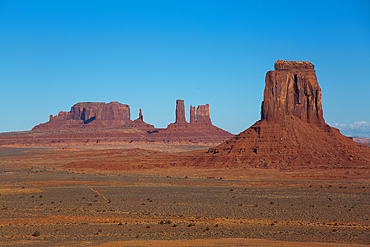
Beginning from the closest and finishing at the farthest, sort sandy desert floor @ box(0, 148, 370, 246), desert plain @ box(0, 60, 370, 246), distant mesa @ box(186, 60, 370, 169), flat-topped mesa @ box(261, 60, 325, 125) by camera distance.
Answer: sandy desert floor @ box(0, 148, 370, 246)
desert plain @ box(0, 60, 370, 246)
distant mesa @ box(186, 60, 370, 169)
flat-topped mesa @ box(261, 60, 325, 125)

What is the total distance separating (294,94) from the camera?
256ft

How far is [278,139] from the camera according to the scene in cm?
7362

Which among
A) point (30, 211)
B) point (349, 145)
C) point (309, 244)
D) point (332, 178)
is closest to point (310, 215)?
point (309, 244)

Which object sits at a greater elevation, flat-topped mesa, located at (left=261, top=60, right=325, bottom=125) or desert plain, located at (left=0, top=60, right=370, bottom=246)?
flat-topped mesa, located at (left=261, top=60, right=325, bottom=125)

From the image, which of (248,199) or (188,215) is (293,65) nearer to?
(248,199)

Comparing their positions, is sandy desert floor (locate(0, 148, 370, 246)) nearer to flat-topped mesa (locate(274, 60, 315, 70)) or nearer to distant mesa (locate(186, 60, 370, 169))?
distant mesa (locate(186, 60, 370, 169))

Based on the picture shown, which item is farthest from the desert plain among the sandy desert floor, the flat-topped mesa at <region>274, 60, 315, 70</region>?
the flat-topped mesa at <region>274, 60, 315, 70</region>

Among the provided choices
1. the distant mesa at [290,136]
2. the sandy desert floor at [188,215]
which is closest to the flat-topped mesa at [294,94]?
the distant mesa at [290,136]

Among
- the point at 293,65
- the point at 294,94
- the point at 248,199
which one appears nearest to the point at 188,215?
the point at 248,199

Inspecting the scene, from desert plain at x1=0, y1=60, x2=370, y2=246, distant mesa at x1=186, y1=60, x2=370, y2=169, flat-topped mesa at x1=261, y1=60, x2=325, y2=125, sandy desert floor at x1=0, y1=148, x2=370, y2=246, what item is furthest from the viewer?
flat-topped mesa at x1=261, y1=60, x2=325, y2=125

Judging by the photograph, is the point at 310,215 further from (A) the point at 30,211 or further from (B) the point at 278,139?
(B) the point at 278,139

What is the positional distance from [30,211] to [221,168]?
46345 millimetres

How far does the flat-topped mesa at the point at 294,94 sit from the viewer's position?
77688 mm

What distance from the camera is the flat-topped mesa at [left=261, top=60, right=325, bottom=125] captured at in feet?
255
